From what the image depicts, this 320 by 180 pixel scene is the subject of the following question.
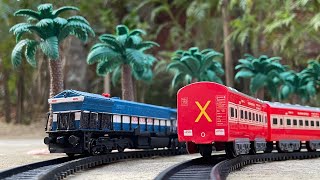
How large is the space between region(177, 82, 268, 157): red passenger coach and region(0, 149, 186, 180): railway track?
11.9 ft

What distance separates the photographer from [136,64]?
2884 centimetres

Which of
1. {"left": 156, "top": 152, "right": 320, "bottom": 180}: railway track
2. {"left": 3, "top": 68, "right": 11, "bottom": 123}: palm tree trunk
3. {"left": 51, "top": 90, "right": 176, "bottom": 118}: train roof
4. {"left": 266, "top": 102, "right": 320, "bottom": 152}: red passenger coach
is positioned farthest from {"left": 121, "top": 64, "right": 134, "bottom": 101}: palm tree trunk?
{"left": 3, "top": 68, "right": 11, "bottom": 123}: palm tree trunk

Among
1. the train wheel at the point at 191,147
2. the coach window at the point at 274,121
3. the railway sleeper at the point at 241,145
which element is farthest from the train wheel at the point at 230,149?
the coach window at the point at 274,121

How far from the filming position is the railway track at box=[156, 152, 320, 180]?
557 inches

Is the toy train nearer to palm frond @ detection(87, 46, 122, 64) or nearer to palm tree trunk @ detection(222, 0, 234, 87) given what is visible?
palm frond @ detection(87, 46, 122, 64)

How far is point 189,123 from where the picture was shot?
18531 millimetres

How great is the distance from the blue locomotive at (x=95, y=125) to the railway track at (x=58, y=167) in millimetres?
592

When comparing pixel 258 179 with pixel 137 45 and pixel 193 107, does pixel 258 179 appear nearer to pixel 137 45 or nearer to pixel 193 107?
pixel 193 107

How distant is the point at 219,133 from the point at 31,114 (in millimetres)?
40484

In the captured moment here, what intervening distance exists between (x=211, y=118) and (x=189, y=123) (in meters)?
0.95

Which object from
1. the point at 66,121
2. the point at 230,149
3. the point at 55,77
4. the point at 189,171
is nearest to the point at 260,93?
the point at 55,77

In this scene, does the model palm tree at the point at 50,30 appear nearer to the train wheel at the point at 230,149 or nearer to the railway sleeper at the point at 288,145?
the train wheel at the point at 230,149

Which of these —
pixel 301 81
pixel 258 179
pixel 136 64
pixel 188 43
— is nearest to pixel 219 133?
pixel 258 179

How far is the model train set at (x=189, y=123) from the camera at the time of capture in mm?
18188
